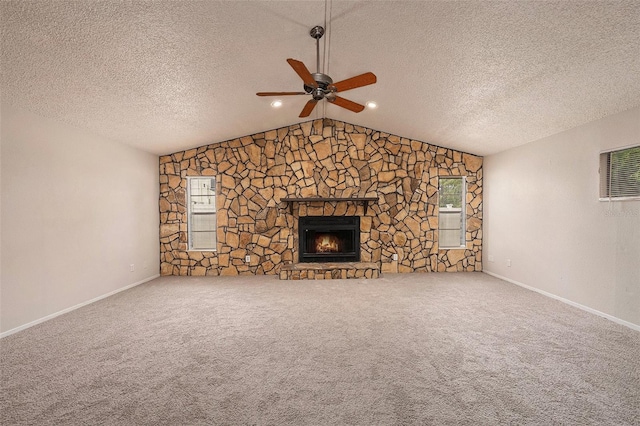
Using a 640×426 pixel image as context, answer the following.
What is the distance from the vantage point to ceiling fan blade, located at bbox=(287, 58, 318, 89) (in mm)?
2316

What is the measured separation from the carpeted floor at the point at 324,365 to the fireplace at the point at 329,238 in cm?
187

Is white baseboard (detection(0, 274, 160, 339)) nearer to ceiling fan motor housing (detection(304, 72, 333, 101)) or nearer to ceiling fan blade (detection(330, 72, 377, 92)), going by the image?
ceiling fan motor housing (detection(304, 72, 333, 101))

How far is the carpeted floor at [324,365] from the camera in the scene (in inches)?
69.7

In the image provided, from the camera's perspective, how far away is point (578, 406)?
1808mm

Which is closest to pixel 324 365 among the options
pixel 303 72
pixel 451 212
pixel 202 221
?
pixel 303 72

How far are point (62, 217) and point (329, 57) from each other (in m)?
3.59

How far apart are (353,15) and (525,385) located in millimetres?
3041

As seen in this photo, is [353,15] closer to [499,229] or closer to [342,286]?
[342,286]

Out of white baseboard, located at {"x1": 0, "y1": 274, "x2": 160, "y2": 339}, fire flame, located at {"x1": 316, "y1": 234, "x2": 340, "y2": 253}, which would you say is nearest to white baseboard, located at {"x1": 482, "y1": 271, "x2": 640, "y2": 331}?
fire flame, located at {"x1": 316, "y1": 234, "x2": 340, "y2": 253}

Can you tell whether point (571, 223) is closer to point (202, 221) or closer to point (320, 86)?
point (320, 86)

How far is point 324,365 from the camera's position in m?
2.32

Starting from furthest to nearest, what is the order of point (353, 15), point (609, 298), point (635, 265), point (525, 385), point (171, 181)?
1. point (171, 181)
2. point (609, 298)
3. point (635, 265)
4. point (353, 15)
5. point (525, 385)

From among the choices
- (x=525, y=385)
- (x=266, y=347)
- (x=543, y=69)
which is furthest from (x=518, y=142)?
(x=266, y=347)

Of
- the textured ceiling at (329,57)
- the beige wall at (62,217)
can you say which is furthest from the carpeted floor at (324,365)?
the textured ceiling at (329,57)
